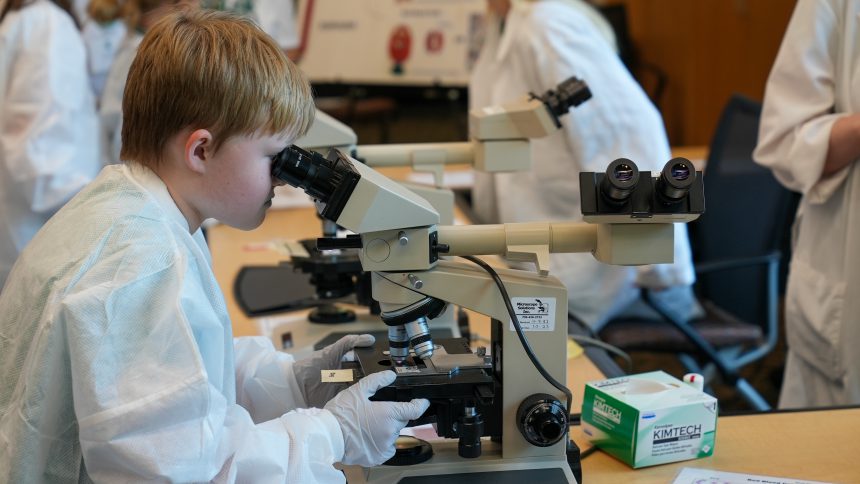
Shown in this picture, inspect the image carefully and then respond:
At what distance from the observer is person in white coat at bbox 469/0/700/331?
7.93 feet

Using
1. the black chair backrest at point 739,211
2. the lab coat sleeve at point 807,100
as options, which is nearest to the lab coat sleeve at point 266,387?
the lab coat sleeve at point 807,100

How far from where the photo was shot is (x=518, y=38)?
2545 mm

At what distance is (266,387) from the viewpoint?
50.6 inches

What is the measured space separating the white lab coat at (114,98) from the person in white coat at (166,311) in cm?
169

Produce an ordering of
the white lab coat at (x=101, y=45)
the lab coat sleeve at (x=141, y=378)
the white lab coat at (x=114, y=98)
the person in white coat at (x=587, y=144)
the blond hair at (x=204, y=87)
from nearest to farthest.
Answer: the lab coat sleeve at (x=141, y=378), the blond hair at (x=204, y=87), the person in white coat at (x=587, y=144), the white lab coat at (x=114, y=98), the white lab coat at (x=101, y=45)

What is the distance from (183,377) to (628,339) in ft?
5.54

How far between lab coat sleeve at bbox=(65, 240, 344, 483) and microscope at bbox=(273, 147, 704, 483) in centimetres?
20

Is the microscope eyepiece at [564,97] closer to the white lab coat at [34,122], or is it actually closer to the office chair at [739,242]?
the office chair at [739,242]

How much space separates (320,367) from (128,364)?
16.7 inches

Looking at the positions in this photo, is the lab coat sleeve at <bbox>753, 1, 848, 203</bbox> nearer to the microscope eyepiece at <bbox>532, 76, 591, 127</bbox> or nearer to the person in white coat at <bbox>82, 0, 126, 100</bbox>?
the microscope eyepiece at <bbox>532, 76, 591, 127</bbox>

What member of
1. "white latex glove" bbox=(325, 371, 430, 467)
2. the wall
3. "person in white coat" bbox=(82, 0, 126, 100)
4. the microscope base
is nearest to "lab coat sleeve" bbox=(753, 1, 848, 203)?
the microscope base

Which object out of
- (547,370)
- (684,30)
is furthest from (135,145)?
(684,30)

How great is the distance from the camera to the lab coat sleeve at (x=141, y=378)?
2.91 feet

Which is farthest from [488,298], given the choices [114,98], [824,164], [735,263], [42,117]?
[114,98]
